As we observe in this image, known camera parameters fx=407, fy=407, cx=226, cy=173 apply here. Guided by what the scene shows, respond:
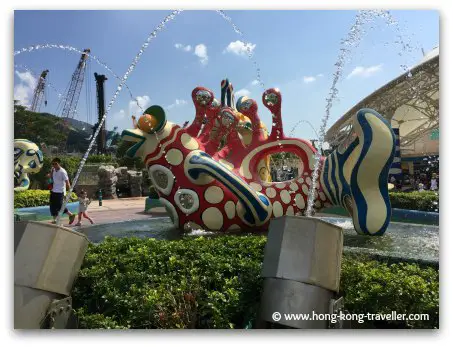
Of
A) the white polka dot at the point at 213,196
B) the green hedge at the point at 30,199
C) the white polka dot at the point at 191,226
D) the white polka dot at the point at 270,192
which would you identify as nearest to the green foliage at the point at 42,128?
the green hedge at the point at 30,199

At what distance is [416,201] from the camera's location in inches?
416

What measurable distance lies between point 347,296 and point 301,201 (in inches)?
127

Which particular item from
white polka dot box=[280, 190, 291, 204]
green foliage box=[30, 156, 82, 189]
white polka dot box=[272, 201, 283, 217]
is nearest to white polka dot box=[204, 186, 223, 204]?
white polka dot box=[272, 201, 283, 217]

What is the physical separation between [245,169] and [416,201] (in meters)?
6.17

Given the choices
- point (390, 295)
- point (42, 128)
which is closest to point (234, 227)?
point (390, 295)

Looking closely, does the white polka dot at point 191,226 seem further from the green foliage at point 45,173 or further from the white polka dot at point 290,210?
the green foliage at point 45,173

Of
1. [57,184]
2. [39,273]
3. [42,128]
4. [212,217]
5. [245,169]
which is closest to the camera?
[39,273]

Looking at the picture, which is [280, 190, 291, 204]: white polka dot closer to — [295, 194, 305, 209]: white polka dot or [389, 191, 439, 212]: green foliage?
[295, 194, 305, 209]: white polka dot

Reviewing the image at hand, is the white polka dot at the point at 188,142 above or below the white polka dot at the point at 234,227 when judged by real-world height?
above

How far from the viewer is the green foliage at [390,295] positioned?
2959 mm

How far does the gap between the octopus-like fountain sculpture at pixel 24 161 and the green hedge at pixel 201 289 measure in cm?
1007

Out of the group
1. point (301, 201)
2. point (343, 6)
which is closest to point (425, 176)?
point (301, 201)

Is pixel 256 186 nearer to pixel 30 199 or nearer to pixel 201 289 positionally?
pixel 201 289
